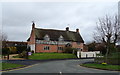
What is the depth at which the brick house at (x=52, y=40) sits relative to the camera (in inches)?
1763

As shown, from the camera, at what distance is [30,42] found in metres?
47.3

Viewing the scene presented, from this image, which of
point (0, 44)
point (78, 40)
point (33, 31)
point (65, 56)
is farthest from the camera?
point (78, 40)

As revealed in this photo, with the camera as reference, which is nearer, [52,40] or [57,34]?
[52,40]

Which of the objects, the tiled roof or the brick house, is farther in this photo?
the tiled roof

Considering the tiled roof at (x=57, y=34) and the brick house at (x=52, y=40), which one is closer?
the brick house at (x=52, y=40)

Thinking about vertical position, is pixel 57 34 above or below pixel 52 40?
above

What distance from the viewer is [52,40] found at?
46969 mm

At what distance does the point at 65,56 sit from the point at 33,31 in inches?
497

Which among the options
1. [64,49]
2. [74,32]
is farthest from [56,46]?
[74,32]

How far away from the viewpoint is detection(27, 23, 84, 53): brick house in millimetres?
44781

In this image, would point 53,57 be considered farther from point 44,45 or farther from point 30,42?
point 30,42

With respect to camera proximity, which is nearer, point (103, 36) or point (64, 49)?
point (103, 36)

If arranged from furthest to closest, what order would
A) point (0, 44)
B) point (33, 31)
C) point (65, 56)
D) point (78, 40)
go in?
point (78, 40), point (33, 31), point (65, 56), point (0, 44)

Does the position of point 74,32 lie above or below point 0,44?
above
